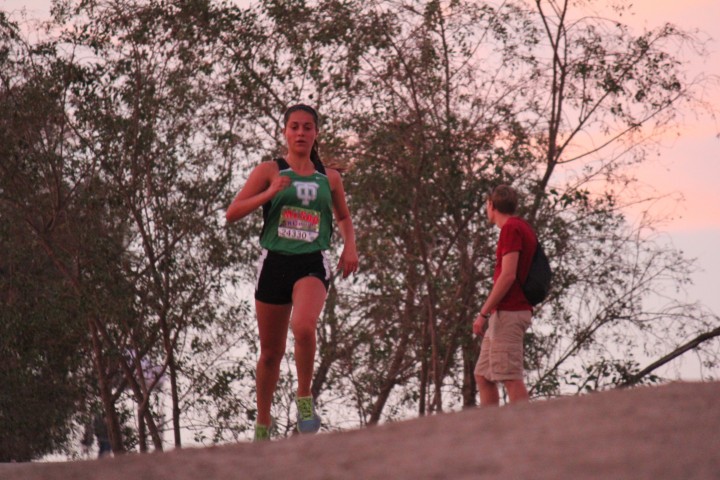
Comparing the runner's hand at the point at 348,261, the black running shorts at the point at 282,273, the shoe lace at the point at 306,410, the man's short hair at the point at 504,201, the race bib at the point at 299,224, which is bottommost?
the shoe lace at the point at 306,410

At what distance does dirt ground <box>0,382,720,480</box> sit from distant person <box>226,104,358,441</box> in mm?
1659

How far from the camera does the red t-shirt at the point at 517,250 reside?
7.82 meters

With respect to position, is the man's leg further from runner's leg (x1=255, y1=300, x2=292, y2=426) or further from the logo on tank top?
the logo on tank top

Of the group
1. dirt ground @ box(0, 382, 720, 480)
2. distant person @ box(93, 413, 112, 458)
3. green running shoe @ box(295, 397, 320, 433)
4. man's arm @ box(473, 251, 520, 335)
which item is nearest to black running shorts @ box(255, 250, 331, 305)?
green running shoe @ box(295, 397, 320, 433)

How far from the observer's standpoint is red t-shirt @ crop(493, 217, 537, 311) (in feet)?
25.7

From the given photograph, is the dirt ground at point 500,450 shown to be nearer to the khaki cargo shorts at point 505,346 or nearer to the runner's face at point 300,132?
the khaki cargo shorts at point 505,346

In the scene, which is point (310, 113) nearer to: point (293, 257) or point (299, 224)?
point (299, 224)

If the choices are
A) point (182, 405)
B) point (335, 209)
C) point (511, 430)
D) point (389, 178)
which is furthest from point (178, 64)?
point (511, 430)

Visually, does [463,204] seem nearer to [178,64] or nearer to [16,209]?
[178,64]

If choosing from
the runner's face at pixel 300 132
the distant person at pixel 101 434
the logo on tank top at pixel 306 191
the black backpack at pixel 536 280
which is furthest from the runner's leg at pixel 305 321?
the distant person at pixel 101 434

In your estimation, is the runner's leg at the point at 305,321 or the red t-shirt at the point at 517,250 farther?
the red t-shirt at the point at 517,250

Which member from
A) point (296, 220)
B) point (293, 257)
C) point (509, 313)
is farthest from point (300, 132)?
point (509, 313)

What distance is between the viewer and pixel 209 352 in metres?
17.7

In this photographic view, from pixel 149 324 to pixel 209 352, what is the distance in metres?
0.96
